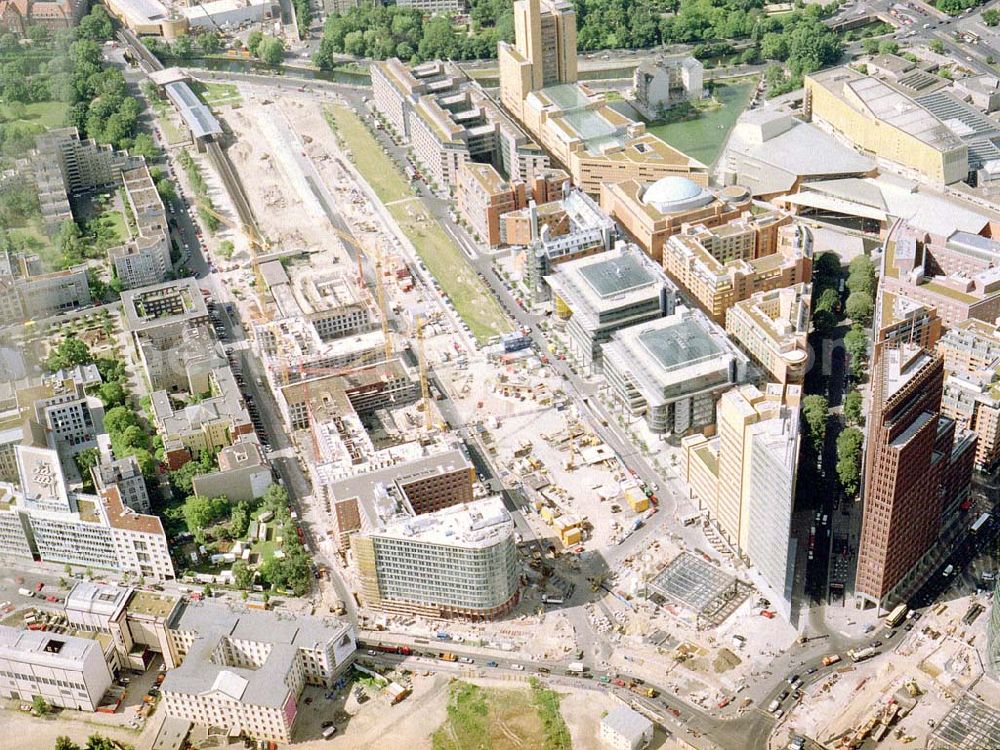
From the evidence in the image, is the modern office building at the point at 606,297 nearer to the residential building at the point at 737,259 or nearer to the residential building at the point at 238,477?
the residential building at the point at 737,259

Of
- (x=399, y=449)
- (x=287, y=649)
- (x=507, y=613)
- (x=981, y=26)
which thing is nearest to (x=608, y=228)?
(x=399, y=449)

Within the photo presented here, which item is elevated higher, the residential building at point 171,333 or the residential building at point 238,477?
the residential building at point 171,333

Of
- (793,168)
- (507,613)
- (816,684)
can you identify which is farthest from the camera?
(793,168)

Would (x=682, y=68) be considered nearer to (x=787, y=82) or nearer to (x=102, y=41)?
(x=787, y=82)

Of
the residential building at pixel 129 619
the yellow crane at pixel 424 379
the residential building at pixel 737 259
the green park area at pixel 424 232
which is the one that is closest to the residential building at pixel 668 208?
the residential building at pixel 737 259

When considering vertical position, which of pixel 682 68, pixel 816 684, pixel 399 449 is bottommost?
pixel 816 684

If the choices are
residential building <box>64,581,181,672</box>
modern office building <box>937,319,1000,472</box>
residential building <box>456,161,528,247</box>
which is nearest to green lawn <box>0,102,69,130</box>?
residential building <box>456,161,528,247</box>

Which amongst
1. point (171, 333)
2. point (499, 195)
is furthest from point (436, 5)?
point (171, 333)
